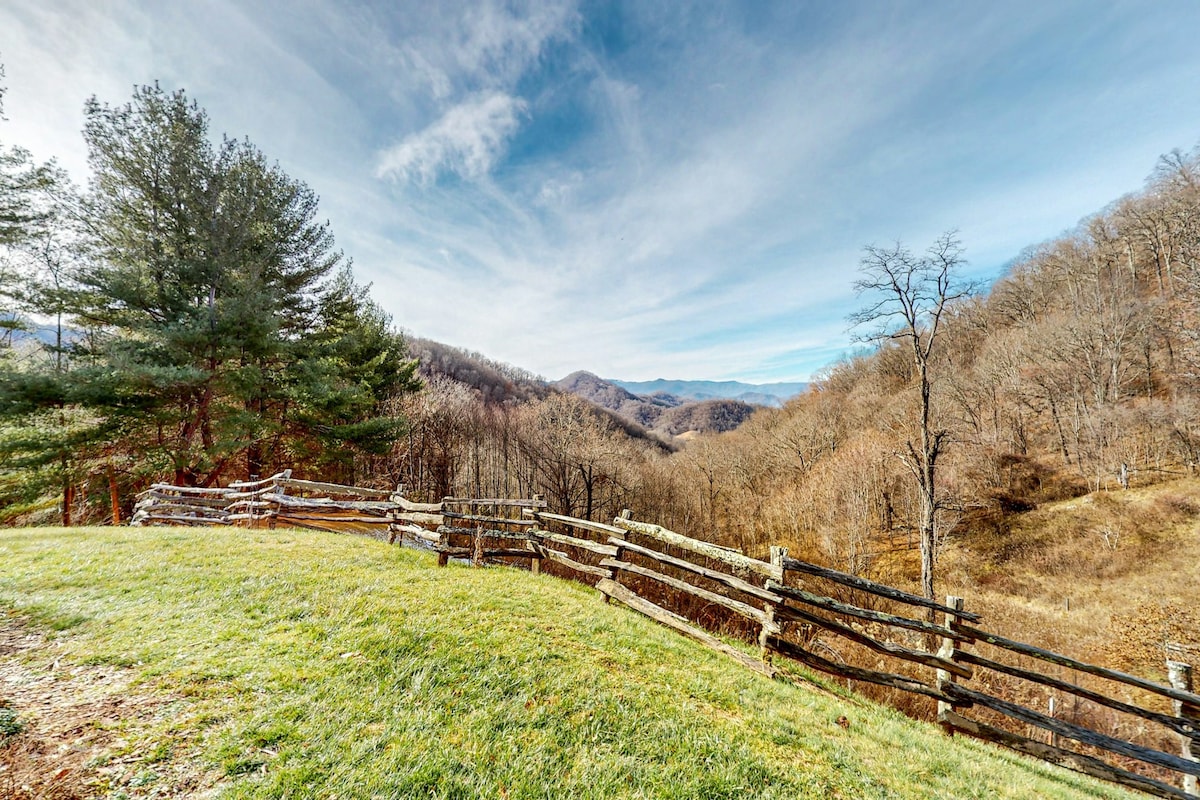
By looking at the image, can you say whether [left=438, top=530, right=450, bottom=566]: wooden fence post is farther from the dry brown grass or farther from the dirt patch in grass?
the dry brown grass

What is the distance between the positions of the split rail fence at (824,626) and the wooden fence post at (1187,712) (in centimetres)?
2

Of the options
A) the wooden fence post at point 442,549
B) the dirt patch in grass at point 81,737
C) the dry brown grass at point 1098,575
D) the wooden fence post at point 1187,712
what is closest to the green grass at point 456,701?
the dirt patch in grass at point 81,737

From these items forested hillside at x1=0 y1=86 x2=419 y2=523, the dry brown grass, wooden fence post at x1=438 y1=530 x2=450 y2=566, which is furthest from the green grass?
the dry brown grass

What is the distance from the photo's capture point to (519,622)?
5164 millimetres

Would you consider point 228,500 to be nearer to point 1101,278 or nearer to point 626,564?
point 626,564

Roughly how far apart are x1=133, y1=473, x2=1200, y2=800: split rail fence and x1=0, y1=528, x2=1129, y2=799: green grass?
52 centimetres

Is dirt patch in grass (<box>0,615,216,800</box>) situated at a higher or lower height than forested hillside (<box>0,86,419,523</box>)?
lower

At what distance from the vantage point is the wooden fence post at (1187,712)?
5.20 meters

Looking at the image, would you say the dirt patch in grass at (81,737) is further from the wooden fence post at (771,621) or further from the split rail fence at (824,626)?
the wooden fence post at (771,621)

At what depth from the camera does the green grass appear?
9.36 ft

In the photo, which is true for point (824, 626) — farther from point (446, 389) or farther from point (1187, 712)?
point (446, 389)

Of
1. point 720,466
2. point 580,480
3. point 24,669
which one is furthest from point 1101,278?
point 24,669

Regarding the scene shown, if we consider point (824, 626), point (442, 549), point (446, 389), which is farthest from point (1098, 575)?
point (446, 389)

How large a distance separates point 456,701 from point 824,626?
15.5ft
